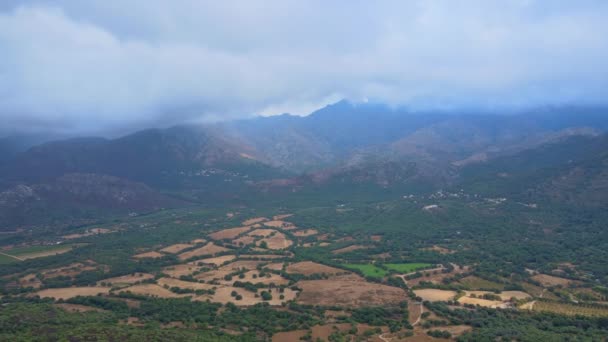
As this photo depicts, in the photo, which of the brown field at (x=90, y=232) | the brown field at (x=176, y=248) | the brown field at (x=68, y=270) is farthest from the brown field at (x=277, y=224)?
the brown field at (x=68, y=270)

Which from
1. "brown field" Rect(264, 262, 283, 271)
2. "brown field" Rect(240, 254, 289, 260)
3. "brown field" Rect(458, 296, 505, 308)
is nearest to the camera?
"brown field" Rect(458, 296, 505, 308)

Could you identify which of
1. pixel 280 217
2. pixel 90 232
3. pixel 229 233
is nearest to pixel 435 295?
pixel 229 233

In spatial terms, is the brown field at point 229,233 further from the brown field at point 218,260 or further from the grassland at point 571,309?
the grassland at point 571,309

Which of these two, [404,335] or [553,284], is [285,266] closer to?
[404,335]

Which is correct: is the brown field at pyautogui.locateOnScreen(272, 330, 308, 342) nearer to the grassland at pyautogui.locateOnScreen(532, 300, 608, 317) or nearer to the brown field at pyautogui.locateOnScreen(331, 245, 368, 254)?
the grassland at pyautogui.locateOnScreen(532, 300, 608, 317)

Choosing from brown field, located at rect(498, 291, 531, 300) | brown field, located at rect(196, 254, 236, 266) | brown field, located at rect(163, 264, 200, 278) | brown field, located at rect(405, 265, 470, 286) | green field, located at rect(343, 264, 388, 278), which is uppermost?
brown field, located at rect(163, 264, 200, 278)

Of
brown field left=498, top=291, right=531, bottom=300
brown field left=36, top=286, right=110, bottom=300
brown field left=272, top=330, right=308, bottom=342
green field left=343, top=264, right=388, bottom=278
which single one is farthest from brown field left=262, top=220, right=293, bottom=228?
brown field left=272, top=330, right=308, bottom=342

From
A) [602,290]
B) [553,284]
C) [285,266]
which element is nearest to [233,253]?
[285,266]
